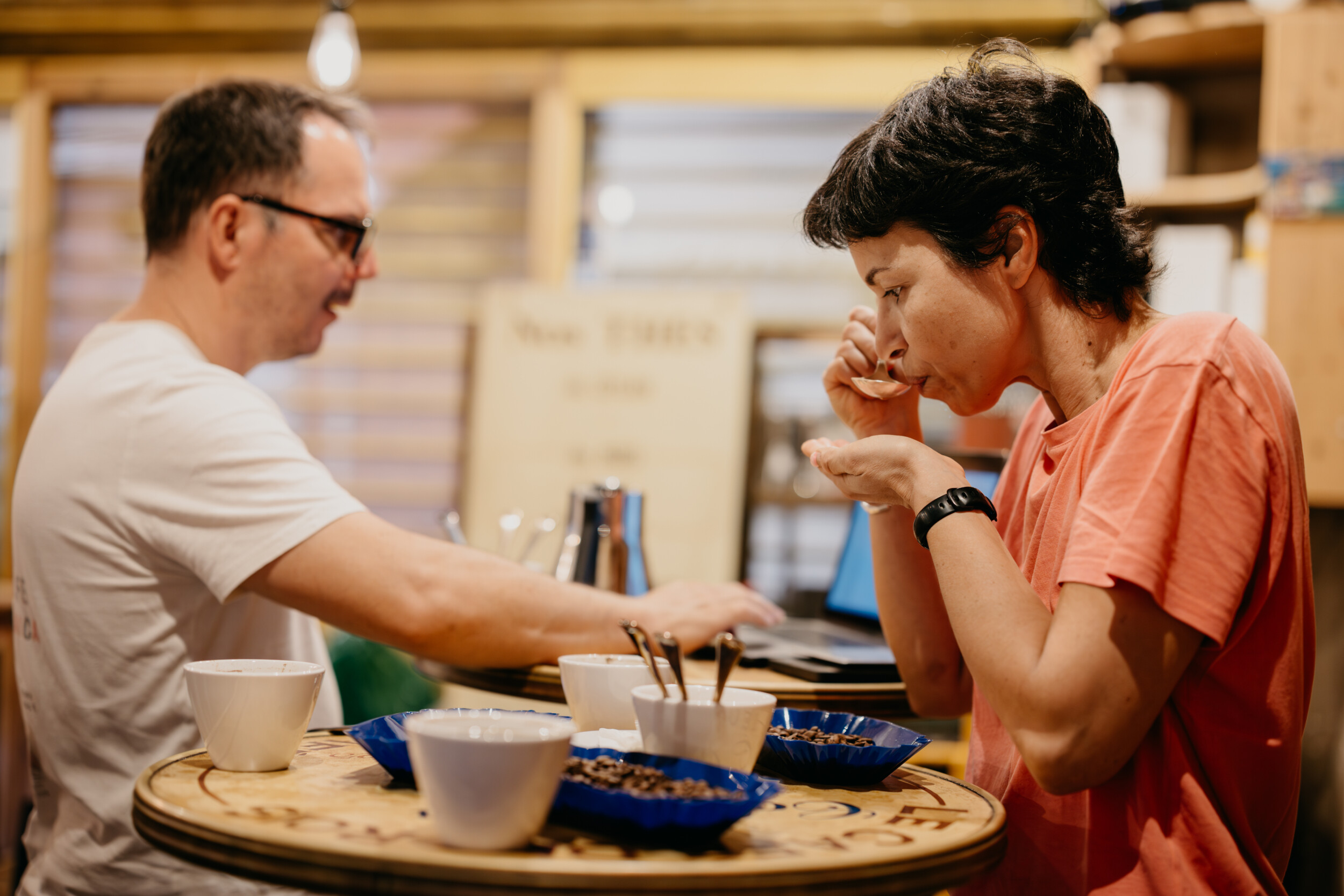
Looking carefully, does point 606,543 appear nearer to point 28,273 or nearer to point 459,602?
point 459,602

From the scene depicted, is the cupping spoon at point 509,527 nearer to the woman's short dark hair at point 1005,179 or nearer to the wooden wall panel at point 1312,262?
the woman's short dark hair at point 1005,179

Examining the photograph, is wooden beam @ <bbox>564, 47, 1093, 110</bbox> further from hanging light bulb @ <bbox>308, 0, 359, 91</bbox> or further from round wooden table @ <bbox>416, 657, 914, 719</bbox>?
round wooden table @ <bbox>416, 657, 914, 719</bbox>

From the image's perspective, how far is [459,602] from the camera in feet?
4.77

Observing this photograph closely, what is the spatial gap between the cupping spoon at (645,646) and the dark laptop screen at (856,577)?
96cm

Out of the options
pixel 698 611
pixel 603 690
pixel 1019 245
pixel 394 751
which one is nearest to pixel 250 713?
pixel 394 751

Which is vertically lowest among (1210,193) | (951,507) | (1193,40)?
(951,507)

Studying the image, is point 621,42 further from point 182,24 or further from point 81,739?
point 81,739

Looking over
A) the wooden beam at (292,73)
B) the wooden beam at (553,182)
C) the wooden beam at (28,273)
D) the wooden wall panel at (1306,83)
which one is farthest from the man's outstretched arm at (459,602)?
the wooden beam at (28,273)

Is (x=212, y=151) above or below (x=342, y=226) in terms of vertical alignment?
above

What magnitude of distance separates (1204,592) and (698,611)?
32.6 inches

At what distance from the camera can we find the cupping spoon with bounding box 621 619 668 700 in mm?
997

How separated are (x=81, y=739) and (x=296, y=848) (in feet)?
2.50

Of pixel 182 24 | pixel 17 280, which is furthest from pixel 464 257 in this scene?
pixel 17 280

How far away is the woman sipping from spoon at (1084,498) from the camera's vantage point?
0.97 m
